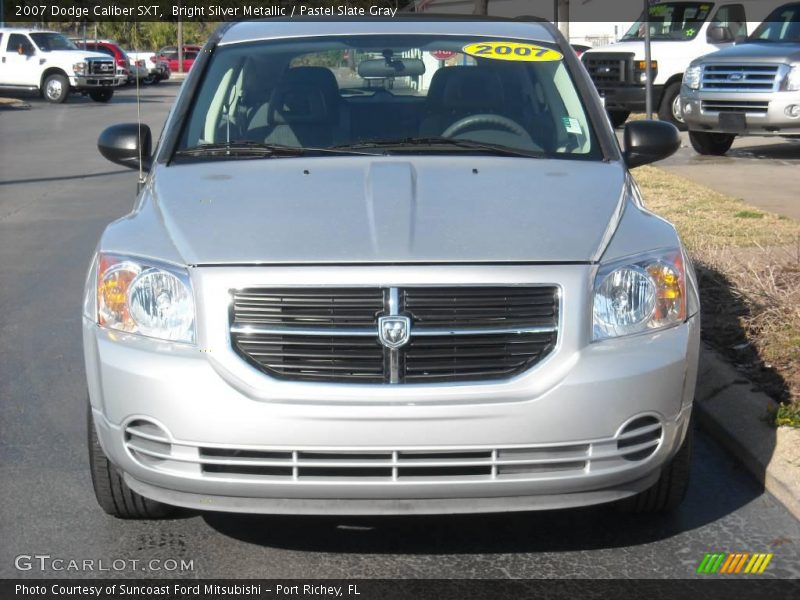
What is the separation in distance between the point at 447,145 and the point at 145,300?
5.37 feet

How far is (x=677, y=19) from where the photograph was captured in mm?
21328

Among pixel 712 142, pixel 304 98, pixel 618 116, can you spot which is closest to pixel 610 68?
pixel 618 116

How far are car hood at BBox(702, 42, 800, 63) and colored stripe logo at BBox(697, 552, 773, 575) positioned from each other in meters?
12.4

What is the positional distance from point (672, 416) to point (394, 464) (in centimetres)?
90

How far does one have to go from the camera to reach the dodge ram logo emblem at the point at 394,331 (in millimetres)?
3594

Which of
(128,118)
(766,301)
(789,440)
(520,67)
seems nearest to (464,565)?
(789,440)

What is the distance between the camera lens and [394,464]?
3566mm

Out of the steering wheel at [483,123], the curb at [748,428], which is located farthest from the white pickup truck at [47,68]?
the curb at [748,428]

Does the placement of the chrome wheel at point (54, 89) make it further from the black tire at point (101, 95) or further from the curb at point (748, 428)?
the curb at point (748, 428)

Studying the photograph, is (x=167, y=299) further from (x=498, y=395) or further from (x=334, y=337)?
(x=498, y=395)

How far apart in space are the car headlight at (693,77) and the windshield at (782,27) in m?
1.07

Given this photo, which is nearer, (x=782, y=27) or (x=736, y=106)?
(x=736, y=106)

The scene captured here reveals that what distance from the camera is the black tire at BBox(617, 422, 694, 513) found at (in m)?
4.14
